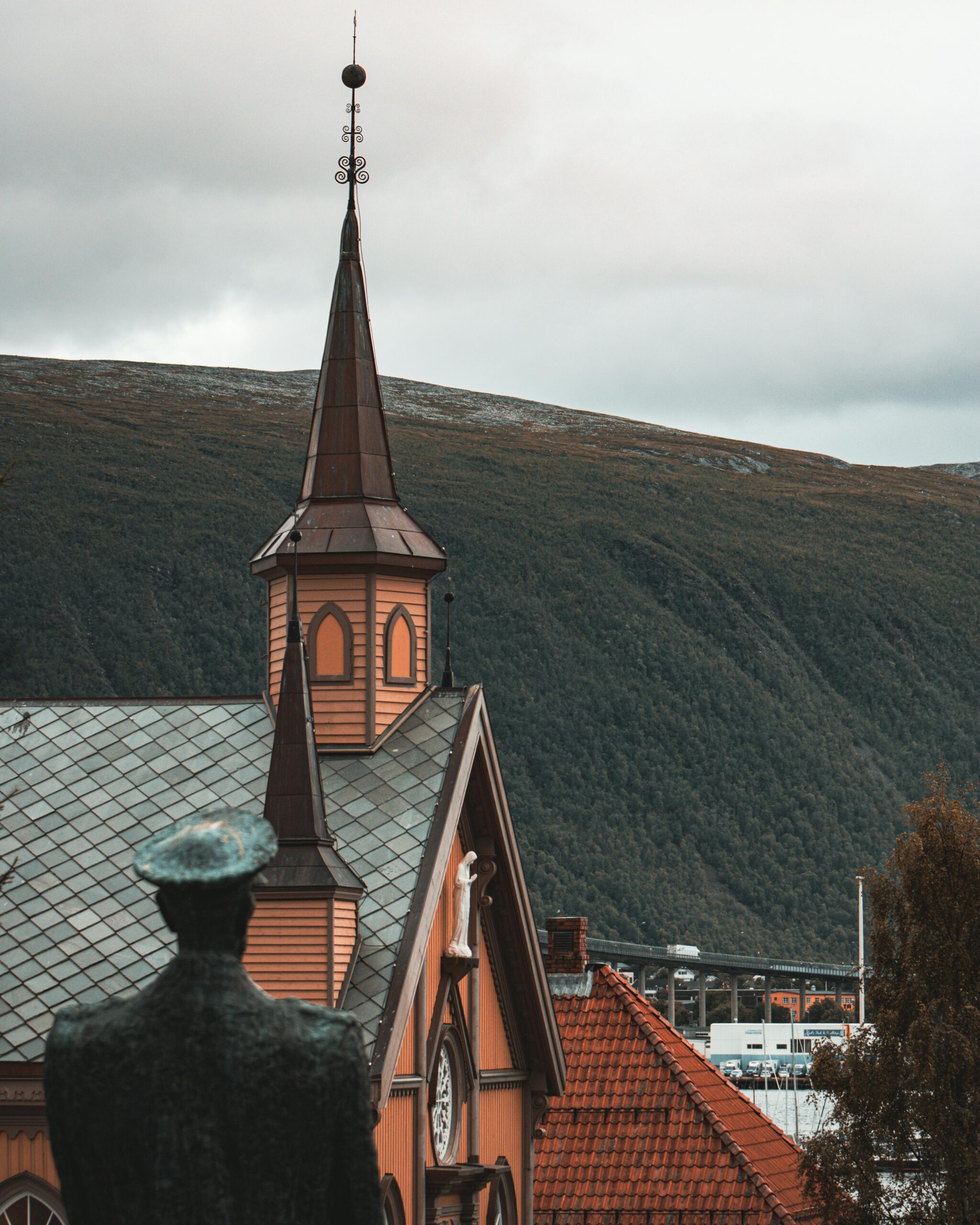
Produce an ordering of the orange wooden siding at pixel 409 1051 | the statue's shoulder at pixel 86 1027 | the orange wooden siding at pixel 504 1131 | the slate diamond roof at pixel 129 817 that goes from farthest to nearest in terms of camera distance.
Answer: the orange wooden siding at pixel 504 1131, the orange wooden siding at pixel 409 1051, the slate diamond roof at pixel 129 817, the statue's shoulder at pixel 86 1027

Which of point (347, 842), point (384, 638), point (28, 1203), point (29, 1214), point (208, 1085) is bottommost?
point (29, 1214)

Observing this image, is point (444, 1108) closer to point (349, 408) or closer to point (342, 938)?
point (342, 938)

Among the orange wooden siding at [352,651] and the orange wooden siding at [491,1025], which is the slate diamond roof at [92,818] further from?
the orange wooden siding at [491,1025]

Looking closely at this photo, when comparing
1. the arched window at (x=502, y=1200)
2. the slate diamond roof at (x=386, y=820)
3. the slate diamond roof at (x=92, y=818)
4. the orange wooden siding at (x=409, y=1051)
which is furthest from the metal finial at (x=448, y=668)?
the arched window at (x=502, y=1200)

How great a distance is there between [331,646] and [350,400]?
3667 mm

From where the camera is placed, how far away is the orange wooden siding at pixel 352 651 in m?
26.5

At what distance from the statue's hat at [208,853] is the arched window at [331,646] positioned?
2123cm

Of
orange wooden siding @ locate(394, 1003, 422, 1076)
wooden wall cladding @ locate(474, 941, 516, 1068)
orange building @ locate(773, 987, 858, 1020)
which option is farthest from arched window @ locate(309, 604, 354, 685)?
orange building @ locate(773, 987, 858, 1020)

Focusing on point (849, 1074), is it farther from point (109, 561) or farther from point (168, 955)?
point (109, 561)

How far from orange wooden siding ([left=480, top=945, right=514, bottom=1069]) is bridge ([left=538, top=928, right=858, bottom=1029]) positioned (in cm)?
10477

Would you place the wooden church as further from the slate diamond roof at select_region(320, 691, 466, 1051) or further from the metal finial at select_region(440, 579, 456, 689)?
the metal finial at select_region(440, 579, 456, 689)

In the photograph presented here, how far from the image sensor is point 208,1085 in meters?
5.48

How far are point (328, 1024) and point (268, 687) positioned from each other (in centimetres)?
2179

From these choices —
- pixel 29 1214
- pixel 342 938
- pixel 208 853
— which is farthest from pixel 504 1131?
pixel 208 853
